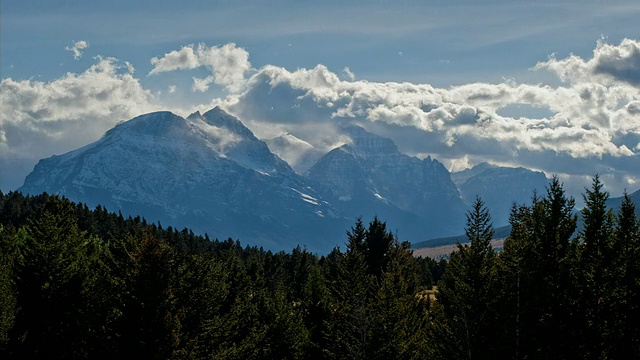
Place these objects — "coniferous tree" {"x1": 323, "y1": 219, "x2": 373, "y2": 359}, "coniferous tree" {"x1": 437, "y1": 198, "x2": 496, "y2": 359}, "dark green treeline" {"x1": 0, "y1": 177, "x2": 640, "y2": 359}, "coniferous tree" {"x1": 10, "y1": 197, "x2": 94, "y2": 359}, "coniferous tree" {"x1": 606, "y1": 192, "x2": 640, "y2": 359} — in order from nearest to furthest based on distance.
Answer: "coniferous tree" {"x1": 437, "y1": 198, "x2": 496, "y2": 359} < "dark green treeline" {"x1": 0, "y1": 177, "x2": 640, "y2": 359} < "coniferous tree" {"x1": 606, "y1": 192, "x2": 640, "y2": 359} < "coniferous tree" {"x1": 323, "y1": 219, "x2": 373, "y2": 359} < "coniferous tree" {"x1": 10, "y1": 197, "x2": 94, "y2": 359}

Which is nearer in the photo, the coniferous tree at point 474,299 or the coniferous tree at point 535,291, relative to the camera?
the coniferous tree at point 474,299

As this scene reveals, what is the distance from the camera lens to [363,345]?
46219mm

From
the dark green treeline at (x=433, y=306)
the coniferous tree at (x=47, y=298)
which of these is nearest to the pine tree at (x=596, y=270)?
the dark green treeline at (x=433, y=306)

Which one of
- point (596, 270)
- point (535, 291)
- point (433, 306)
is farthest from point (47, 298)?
point (596, 270)

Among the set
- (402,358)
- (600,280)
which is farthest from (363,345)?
(600,280)

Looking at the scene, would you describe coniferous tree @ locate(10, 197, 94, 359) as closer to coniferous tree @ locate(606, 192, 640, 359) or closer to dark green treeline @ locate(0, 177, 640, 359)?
dark green treeline @ locate(0, 177, 640, 359)

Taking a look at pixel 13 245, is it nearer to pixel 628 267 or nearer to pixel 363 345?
pixel 363 345

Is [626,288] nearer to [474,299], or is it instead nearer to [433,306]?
[474,299]

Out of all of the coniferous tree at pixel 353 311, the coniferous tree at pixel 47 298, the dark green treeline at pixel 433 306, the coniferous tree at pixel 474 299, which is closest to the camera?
the coniferous tree at pixel 474 299

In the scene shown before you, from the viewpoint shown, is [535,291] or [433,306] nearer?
[535,291]

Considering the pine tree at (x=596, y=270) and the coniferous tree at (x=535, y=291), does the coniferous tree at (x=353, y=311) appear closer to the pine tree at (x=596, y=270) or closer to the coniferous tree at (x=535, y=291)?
the coniferous tree at (x=535, y=291)

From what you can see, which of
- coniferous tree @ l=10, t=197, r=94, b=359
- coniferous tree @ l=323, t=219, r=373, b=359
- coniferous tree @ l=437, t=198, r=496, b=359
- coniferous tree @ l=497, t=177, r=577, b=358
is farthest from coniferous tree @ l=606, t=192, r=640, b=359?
coniferous tree @ l=10, t=197, r=94, b=359

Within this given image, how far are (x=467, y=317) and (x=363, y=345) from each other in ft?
25.0

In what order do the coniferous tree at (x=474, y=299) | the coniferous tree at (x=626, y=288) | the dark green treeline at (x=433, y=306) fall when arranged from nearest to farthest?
the coniferous tree at (x=474, y=299) → the dark green treeline at (x=433, y=306) → the coniferous tree at (x=626, y=288)
